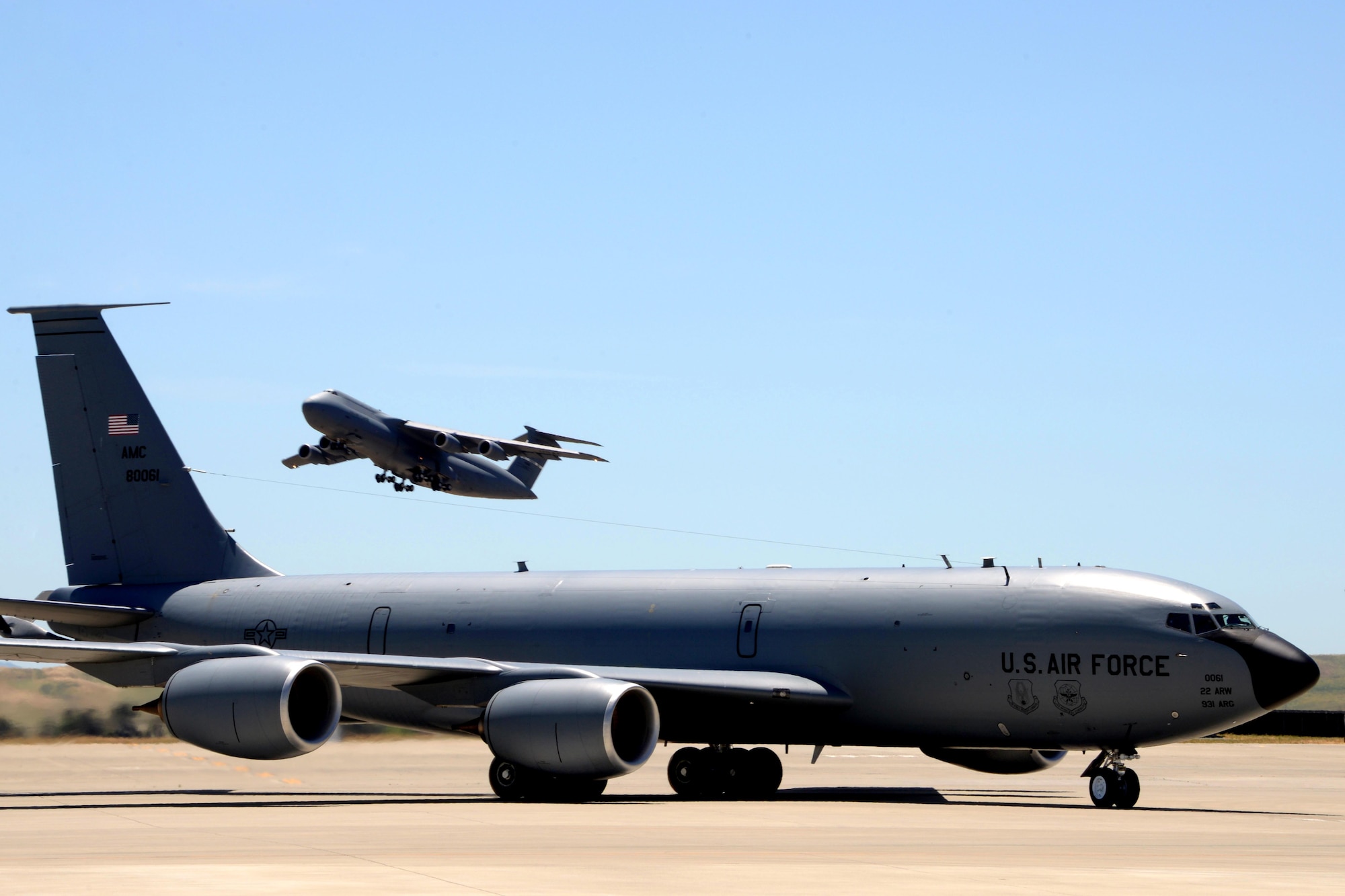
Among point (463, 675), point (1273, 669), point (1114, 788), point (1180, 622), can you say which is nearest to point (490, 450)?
point (463, 675)

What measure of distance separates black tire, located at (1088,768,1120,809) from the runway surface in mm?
438

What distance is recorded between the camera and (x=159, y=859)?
14891mm

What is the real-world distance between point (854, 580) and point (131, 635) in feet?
48.3

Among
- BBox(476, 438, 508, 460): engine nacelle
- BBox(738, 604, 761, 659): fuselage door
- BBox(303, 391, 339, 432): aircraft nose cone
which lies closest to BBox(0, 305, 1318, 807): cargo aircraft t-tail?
BBox(738, 604, 761, 659): fuselage door

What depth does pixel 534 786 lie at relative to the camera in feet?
83.8

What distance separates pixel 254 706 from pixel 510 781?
4.26 m

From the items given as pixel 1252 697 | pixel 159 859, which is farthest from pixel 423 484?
pixel 159 859

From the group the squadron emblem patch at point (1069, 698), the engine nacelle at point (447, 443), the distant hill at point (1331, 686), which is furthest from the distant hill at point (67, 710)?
the distant hill at point (1331, 686)

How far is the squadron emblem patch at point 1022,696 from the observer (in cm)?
2522

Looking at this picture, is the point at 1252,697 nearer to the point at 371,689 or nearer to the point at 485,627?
the point at 485,627

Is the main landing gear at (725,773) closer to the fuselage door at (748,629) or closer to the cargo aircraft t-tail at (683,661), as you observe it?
the cargo aircraft t-tail at (683,661)

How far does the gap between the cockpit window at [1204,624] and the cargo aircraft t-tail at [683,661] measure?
0.04m

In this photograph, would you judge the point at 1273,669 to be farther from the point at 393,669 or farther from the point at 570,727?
the point at 393,669

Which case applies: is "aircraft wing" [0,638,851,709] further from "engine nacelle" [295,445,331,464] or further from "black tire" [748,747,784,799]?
"engine nacelle" [295,445,331,464]
